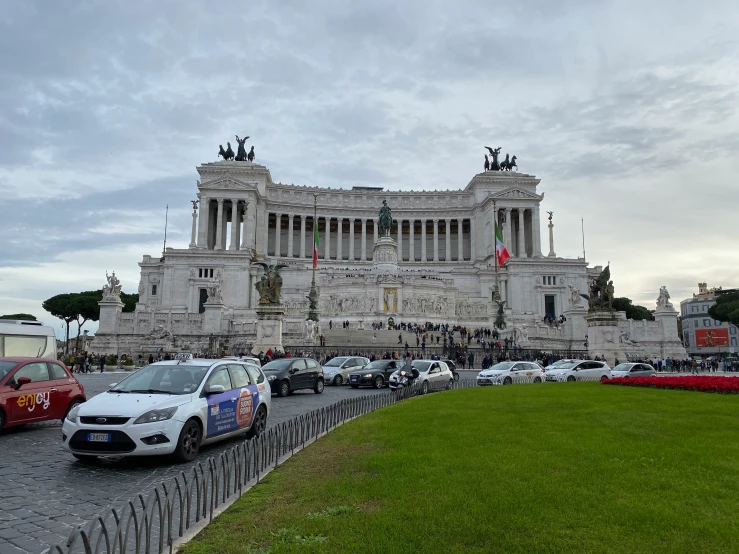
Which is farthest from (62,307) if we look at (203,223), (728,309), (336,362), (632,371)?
(728,309)

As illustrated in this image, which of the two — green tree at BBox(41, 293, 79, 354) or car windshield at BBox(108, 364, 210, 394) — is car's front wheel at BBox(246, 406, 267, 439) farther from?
green tree at BBox(41, 293, 79, 354)

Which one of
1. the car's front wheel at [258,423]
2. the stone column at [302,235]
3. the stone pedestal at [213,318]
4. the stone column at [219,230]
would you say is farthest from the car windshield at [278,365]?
Answer: the stone column at [302,235]

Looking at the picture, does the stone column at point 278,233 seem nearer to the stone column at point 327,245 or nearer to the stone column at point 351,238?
the stone column at point 327,245

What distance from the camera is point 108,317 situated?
51594 millimetres

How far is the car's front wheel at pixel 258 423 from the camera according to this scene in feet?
40.5

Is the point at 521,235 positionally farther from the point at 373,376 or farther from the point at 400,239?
the point at 373,376

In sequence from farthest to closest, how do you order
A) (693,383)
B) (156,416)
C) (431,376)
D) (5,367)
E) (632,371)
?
1. (632,371)
2. (431,376)
3. (693,383)
4. (5,367)
5. (156,416)

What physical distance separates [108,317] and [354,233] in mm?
62543

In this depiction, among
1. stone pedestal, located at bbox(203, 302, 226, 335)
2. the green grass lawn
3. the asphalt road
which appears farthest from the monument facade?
the green grass lawn

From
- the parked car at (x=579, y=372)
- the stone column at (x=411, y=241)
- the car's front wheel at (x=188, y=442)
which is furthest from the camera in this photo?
the stone column at (x=411, y=241)

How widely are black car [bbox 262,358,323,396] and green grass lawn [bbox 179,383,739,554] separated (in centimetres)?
1070

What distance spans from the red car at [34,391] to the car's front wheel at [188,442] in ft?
15.7

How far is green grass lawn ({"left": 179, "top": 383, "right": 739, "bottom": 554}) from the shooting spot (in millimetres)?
5434

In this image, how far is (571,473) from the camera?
7.71 m
